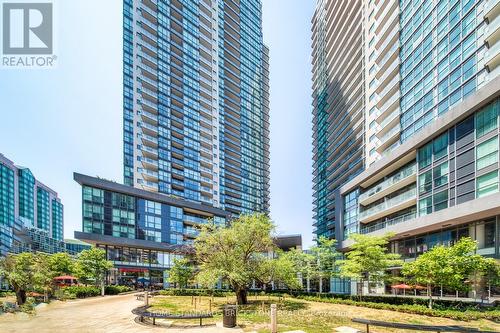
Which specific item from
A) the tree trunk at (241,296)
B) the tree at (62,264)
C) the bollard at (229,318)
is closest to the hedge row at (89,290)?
the tree at (62,264)

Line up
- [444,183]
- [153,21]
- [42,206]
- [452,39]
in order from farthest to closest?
1. [42,206]
2. [153,21]
3. [452,39]
4. [444,183]

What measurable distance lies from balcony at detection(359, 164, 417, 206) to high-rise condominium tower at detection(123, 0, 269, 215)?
5058 cm

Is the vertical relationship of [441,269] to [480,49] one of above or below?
below

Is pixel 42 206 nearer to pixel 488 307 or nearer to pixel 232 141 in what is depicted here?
pixel 232 141

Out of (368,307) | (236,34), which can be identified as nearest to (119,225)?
(368,307)

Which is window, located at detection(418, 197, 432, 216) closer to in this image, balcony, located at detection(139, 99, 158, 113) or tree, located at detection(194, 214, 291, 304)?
tree, located at detection(194, 214, 291, 304)

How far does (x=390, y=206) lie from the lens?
136 ft

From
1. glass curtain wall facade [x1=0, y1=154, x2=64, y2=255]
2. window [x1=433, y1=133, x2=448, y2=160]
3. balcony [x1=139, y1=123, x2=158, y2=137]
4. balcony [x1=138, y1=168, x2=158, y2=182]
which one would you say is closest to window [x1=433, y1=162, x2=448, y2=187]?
window [x1=433, y1=133, x2=448, y2=160]

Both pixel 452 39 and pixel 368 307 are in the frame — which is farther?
pixel 452 39

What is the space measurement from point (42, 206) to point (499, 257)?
590 feet

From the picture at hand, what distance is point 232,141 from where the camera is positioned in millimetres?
108562

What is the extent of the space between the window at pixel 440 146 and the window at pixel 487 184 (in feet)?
17.9

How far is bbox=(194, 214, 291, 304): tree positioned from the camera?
90.1ft

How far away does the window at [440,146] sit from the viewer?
104 ft
